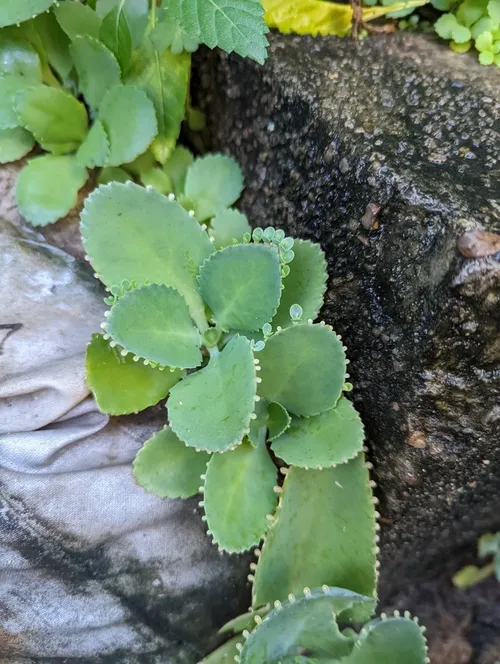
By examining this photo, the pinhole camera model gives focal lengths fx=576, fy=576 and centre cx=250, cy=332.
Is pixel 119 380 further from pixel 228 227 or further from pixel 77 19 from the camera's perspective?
pixel 77 19

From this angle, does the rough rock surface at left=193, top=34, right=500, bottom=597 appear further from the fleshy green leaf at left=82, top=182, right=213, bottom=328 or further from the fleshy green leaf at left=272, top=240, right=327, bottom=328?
the fleshy green leaf at left=82, top=182, right=213, bottom=328

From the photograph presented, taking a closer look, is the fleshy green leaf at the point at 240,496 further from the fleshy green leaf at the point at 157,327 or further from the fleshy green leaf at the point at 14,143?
the fleshy green leaf at the point at 14,143

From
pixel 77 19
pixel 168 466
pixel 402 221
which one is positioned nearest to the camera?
pixel 402 221

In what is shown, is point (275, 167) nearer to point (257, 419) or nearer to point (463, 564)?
point (257, 419)

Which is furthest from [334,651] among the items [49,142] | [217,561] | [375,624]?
[49,142]

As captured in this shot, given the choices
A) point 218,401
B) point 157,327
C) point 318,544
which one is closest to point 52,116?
point 157,327

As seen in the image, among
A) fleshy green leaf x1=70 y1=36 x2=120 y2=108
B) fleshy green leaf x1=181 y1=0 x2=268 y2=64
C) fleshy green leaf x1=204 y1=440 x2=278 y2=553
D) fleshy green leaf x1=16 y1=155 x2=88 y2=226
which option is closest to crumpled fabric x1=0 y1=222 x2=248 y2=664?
fleshy green leaf x1=16 y1=155 x2=88 y2=226
